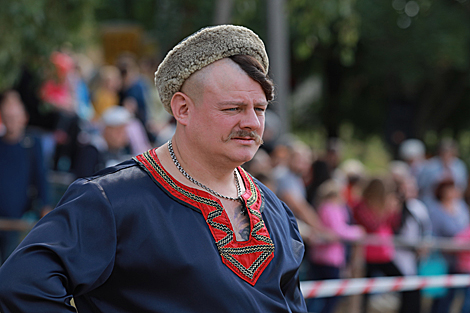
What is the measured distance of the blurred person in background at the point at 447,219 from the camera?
21.8 feet

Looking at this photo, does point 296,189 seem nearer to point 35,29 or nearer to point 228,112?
point 35,29

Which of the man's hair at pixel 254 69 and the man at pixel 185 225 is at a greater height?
the man's hair at pixel 254 69

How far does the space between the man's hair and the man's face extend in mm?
12

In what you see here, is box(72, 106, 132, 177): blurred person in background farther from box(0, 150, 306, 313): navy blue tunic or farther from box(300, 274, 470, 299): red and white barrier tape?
box(0, 150, 306, 313): navy blue tunic

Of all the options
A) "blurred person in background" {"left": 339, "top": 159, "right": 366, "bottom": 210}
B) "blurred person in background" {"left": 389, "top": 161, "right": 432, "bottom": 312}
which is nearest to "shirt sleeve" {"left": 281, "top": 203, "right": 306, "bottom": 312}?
"blurred person in background" {"left": 389, "top": 161, "right": 432, "bottom": 312}

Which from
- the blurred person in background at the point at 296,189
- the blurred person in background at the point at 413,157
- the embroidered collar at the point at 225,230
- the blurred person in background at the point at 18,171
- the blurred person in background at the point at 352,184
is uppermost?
the embroidered collar at the point at 225,230

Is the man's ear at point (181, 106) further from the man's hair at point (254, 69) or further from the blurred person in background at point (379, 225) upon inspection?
the blurred person in background at point (379, 225)

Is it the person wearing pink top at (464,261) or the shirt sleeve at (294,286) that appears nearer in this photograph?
the shirt sleeve at (294,286)

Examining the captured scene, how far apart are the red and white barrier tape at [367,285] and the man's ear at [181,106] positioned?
142 inches

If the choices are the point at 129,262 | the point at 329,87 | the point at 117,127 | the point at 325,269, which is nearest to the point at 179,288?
the point at 129,262

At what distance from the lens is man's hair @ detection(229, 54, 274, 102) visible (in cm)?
192

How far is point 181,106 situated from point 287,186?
14.1ft

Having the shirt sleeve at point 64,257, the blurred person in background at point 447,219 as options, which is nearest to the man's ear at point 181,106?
the shirt sleeve at point 64,257

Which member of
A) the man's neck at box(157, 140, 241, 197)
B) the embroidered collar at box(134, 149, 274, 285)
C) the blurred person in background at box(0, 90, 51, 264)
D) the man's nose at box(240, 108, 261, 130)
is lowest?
the blurred person in background at box(0, 90, 51, 264)
